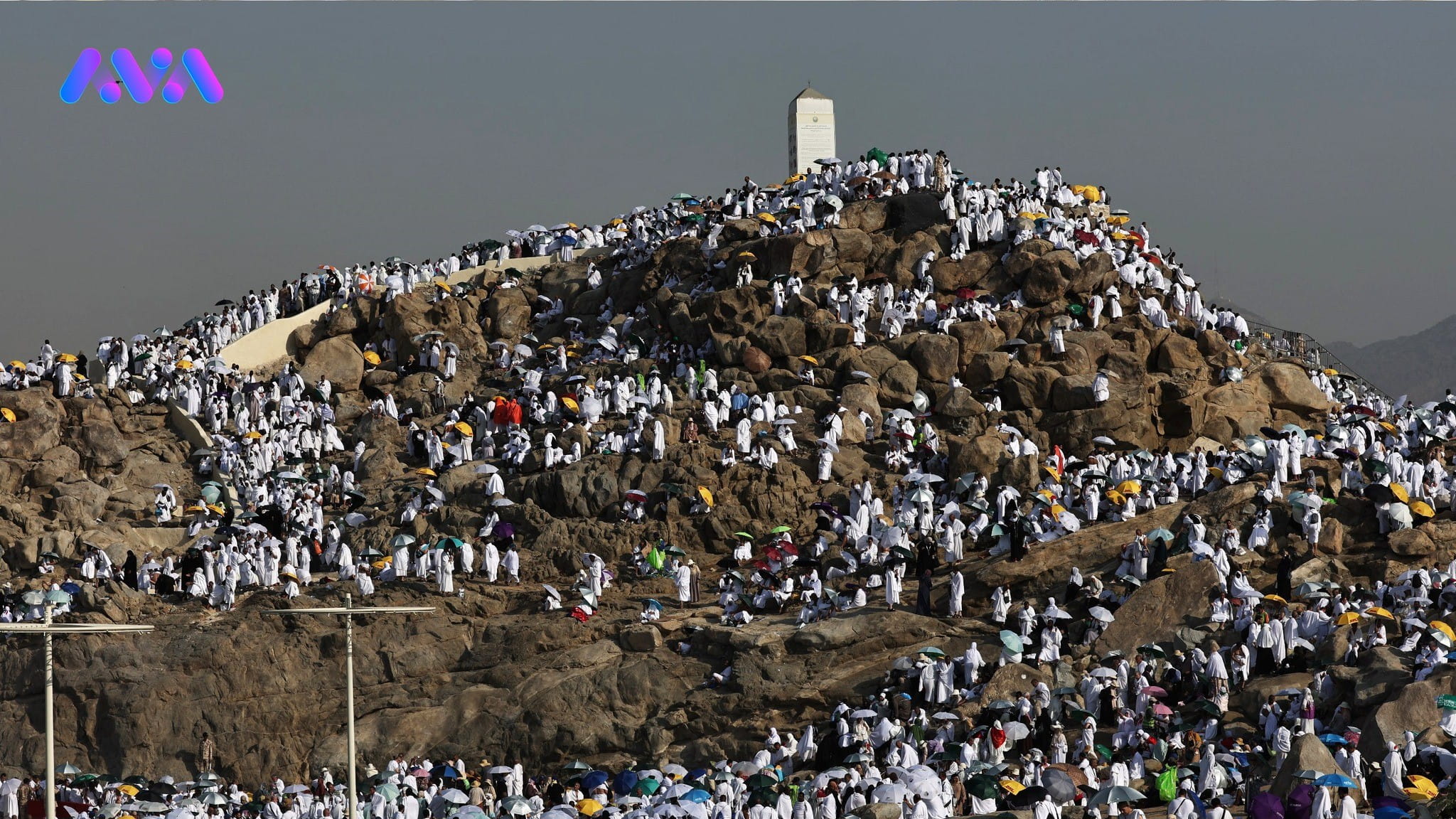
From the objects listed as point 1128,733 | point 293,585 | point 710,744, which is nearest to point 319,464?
point 293,585

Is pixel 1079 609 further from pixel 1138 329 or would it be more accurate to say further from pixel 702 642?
pixel 1138 329

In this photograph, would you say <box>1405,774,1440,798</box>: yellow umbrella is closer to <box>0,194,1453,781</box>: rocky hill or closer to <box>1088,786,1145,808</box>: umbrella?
<box>0,194,1453,781</box>: rocky hill

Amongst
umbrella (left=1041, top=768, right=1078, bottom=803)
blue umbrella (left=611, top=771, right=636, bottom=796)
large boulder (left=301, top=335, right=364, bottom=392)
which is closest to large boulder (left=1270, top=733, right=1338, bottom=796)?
umbrella (left=1041, top=768, right=1078, bottom=803)

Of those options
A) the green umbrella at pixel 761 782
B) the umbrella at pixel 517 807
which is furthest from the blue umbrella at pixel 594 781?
the green umbrella at pixel 761 782

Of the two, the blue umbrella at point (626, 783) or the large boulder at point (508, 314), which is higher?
the large boulder at point (508, 314)

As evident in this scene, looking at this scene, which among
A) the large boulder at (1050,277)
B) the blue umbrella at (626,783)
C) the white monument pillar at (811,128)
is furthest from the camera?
the white monument pillar at (811,128)

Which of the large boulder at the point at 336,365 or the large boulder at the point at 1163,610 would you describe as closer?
the large boulder at the point at 1163,610

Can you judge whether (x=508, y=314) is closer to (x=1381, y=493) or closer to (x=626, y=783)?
(x=626, y=783)

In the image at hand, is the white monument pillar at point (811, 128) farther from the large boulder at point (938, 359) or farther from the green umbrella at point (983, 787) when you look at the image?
the green umbrella at point (983, 787)
